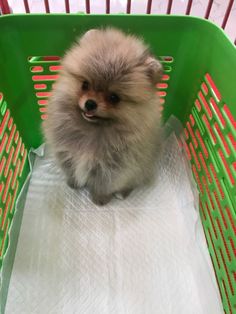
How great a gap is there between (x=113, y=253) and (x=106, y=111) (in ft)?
1.83

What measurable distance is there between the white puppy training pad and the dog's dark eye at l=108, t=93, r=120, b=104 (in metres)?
0.52

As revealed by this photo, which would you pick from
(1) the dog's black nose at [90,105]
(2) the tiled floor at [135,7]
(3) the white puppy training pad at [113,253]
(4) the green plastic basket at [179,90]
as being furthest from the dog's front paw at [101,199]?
(2) the tiled floor at [135,7]

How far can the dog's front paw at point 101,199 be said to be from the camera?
123 cm

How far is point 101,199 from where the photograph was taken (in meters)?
1.24

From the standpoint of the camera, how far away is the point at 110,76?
0.84 meters

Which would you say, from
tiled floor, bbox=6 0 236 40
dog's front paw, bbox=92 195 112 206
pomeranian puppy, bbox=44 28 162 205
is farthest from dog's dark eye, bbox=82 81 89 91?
tiled floor, bbox=6 0 236 40

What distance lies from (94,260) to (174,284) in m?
0.30

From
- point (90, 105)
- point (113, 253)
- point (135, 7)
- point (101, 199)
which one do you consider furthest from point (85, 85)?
point (135, 7)

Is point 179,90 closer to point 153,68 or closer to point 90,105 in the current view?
point 153,68

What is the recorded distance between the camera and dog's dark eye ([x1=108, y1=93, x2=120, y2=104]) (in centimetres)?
88

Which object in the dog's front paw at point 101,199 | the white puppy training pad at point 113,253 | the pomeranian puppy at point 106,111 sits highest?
the pomeranian puppy at point 106,111

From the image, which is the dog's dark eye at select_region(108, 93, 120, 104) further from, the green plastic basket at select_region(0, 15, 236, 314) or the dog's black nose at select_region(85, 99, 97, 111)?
the green plastic basket at select_region(0, 15, 236, 314)

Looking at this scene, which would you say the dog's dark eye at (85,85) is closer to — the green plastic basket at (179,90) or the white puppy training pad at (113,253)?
the green plastic basket at (179,90)

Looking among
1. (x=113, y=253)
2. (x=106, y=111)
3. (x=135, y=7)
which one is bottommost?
(x=113, y=253)
